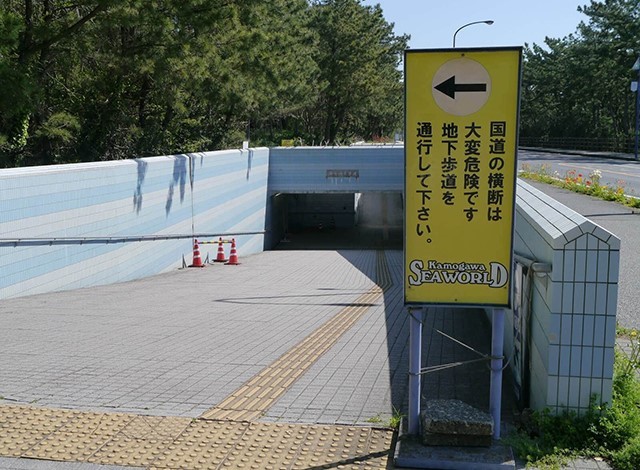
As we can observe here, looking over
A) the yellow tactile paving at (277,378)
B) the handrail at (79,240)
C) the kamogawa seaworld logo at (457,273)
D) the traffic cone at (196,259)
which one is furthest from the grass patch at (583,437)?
the traffic cone at (196,259)

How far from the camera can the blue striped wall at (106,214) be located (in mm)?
10336

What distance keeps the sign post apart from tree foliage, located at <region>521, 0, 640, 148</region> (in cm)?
4674

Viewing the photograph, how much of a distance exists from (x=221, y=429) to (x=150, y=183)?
10.8 meters

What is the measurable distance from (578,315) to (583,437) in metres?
0.78

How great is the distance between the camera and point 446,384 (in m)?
6.02

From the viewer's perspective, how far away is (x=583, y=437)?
455 centimetres

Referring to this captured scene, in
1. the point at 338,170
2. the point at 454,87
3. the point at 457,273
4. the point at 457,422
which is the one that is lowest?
the point at 457,422

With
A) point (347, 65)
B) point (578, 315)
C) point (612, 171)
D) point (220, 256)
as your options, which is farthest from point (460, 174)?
point (347, 65)

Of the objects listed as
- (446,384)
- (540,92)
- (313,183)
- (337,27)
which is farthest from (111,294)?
(540,92)

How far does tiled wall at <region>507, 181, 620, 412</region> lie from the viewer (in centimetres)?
445

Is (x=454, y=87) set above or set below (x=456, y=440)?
above

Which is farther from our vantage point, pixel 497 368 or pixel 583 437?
pixel 497 368

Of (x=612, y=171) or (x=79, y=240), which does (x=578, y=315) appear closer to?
(x=79, y=240)

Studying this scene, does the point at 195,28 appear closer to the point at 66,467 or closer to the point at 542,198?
the point at 542,198
